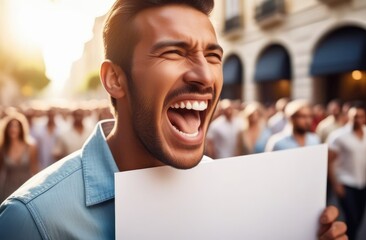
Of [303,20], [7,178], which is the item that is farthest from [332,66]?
[7,178]

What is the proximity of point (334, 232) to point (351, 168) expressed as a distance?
144 inches

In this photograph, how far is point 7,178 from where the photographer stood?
409 centimetres

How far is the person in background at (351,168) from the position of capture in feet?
14.5

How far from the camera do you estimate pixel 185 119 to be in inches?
40.6

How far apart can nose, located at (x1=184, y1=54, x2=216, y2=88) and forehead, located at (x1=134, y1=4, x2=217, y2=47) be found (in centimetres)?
6

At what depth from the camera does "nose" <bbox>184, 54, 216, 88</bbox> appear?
0.96 meters

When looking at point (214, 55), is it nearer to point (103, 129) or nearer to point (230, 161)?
point (230, 161)

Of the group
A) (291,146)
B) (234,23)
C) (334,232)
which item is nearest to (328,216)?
(334,232)

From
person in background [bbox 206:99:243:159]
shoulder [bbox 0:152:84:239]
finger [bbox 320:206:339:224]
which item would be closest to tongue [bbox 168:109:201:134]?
shoulder [bbox 0:152:84:239]

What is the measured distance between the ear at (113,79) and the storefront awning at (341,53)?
9.74 m

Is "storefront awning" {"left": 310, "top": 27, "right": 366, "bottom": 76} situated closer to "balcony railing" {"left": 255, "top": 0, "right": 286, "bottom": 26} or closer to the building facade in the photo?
the building facade

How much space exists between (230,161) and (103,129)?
53cm

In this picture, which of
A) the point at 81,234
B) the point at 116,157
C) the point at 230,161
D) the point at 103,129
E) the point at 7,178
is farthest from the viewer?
Answer: the point at 7,178

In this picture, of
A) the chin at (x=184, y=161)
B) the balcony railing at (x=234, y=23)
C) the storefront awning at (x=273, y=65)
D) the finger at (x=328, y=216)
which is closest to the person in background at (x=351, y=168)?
the finger at (x=328, y=216)
